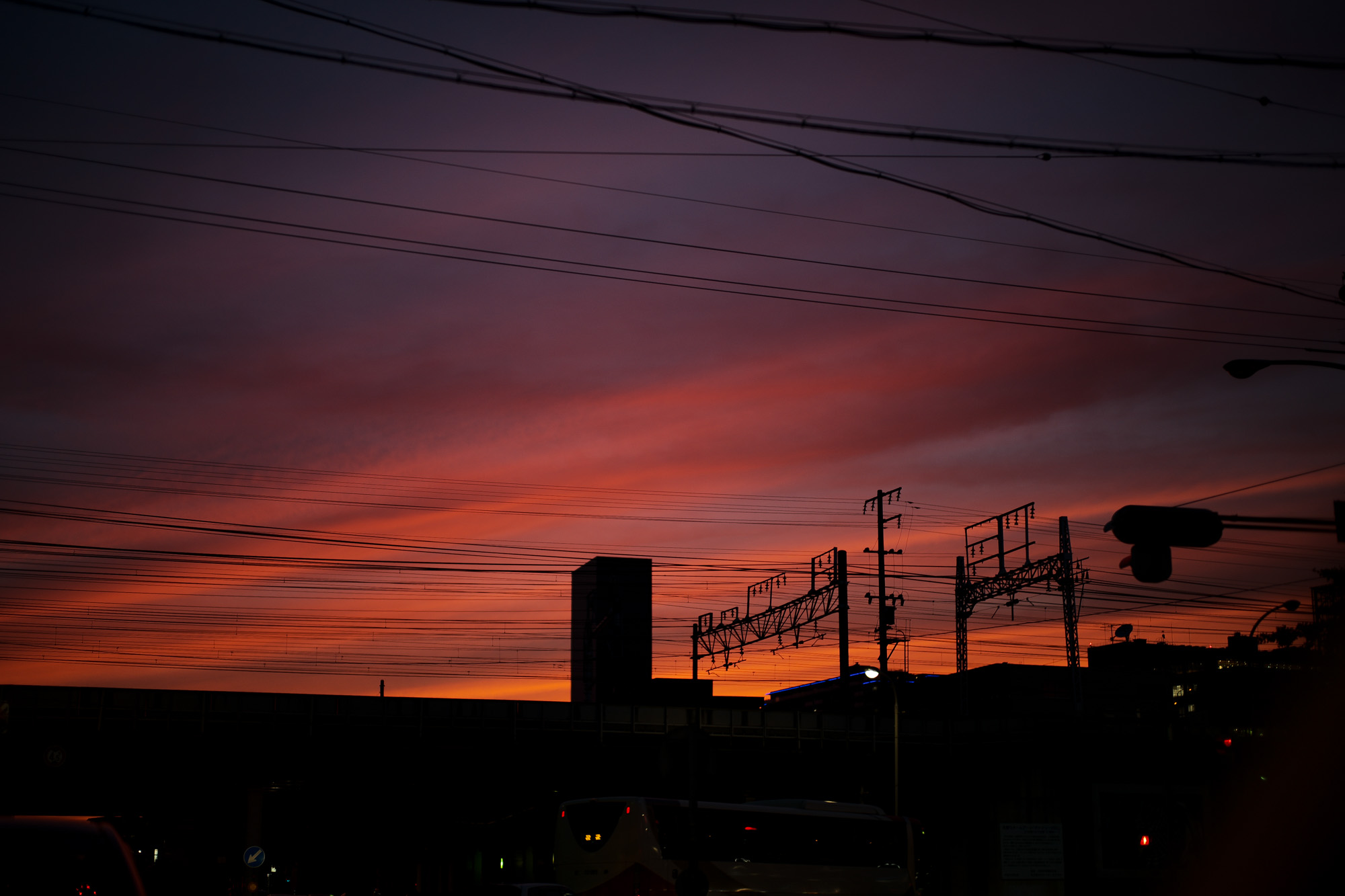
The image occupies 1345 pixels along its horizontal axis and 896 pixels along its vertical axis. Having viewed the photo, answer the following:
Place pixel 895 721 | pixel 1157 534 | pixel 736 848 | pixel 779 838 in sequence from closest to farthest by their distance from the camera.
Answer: pixel 1157 534, pixel 736 848, pixel 779 838, pixel 895 721

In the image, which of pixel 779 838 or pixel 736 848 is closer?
pixel 736 848

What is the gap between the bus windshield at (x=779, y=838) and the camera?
2762cm

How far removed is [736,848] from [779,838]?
4.63 ft

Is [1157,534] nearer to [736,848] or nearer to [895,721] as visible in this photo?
[736,848]

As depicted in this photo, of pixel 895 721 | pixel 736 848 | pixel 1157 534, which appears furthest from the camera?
pixel 895 721

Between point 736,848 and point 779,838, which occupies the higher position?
point 779,838

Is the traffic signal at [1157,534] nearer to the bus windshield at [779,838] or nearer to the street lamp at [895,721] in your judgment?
the bus windshield at [779,838]

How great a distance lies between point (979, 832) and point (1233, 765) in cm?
2057

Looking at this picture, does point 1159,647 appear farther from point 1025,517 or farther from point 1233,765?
point 1233,765

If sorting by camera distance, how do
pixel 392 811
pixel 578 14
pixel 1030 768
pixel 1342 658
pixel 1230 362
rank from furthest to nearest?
1. pixel 392 811
2. pixel 1030 768
3. pixel 1342 658
4. pixel 1230 362
5. pixel 578 14

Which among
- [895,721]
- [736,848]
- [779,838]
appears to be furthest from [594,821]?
[895,721]

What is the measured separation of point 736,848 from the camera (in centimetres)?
2845

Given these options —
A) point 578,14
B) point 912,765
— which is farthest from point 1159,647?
point 578,14

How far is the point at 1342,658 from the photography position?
3472 centimetres
